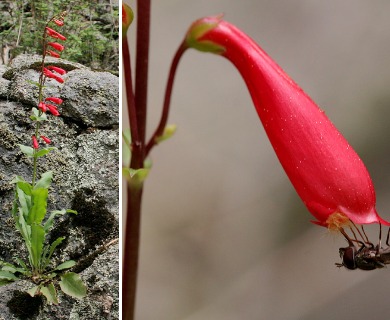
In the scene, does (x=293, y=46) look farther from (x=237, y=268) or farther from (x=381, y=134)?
(x=237, y=268)

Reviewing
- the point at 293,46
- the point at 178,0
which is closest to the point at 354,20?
the point at 293,46

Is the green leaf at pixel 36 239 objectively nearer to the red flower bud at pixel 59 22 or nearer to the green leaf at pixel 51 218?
the green leaf at pixel 51 218

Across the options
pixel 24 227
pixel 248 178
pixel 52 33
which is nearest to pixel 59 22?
pixel 52 33

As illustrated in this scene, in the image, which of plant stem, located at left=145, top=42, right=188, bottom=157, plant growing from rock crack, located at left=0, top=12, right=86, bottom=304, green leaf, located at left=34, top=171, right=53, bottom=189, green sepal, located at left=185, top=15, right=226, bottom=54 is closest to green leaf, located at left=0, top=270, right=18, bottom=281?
plant growing from rock crack, located at left=0, top=12, right=86, bottom=304

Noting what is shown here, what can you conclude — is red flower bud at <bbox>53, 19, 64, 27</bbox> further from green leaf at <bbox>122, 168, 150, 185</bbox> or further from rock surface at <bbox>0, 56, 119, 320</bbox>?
green leaf at <bbox>122, 168, 150, 185</bbox>

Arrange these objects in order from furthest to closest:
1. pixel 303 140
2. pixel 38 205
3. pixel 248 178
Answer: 1. pixel 248 178
2. pixel 38 205
3. pixel 303 140

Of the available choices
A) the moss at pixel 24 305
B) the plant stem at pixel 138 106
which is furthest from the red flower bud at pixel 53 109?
the moss at pixel 24 305

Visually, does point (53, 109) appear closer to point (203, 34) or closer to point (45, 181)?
point (45, 181)
